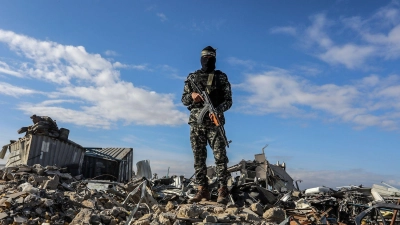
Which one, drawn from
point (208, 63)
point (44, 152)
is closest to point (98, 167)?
point (44, 152)

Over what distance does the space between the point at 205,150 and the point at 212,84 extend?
3.36 feet

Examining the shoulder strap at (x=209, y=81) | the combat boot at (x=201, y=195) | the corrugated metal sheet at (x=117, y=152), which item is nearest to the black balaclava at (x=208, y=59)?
the shoulder strap at (x=209, y=81)

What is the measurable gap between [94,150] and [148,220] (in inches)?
443

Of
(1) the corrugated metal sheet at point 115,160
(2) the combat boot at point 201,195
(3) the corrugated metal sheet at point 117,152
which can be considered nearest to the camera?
(2) the combat boot at point 201,195

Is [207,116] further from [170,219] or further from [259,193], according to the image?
[170,219]

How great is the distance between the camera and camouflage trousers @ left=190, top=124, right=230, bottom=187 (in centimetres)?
512

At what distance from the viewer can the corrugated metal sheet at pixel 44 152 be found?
10764 mm

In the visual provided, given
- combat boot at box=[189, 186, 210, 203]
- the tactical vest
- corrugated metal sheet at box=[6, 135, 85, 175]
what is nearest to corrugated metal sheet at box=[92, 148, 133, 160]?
corrugated metal sheet at box=[6, 135, 85, 175]

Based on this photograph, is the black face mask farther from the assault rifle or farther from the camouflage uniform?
the assault rifle

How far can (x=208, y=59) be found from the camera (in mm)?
5383

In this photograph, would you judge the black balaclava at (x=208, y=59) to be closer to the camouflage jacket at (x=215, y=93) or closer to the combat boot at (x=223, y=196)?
the camouflage jacket at (x=215, y=93)

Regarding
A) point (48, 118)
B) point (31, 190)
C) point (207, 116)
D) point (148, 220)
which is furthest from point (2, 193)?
point (48, 118)

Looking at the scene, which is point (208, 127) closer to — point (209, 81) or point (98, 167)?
point (209, 81)

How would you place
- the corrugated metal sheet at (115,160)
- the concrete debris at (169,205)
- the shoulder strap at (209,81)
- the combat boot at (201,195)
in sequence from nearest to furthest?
the concrete debris at (169,205) < the combat boot at (201,195) < the shoulder strap at (209,81) < the corrugated metal sheet at (115,160)
